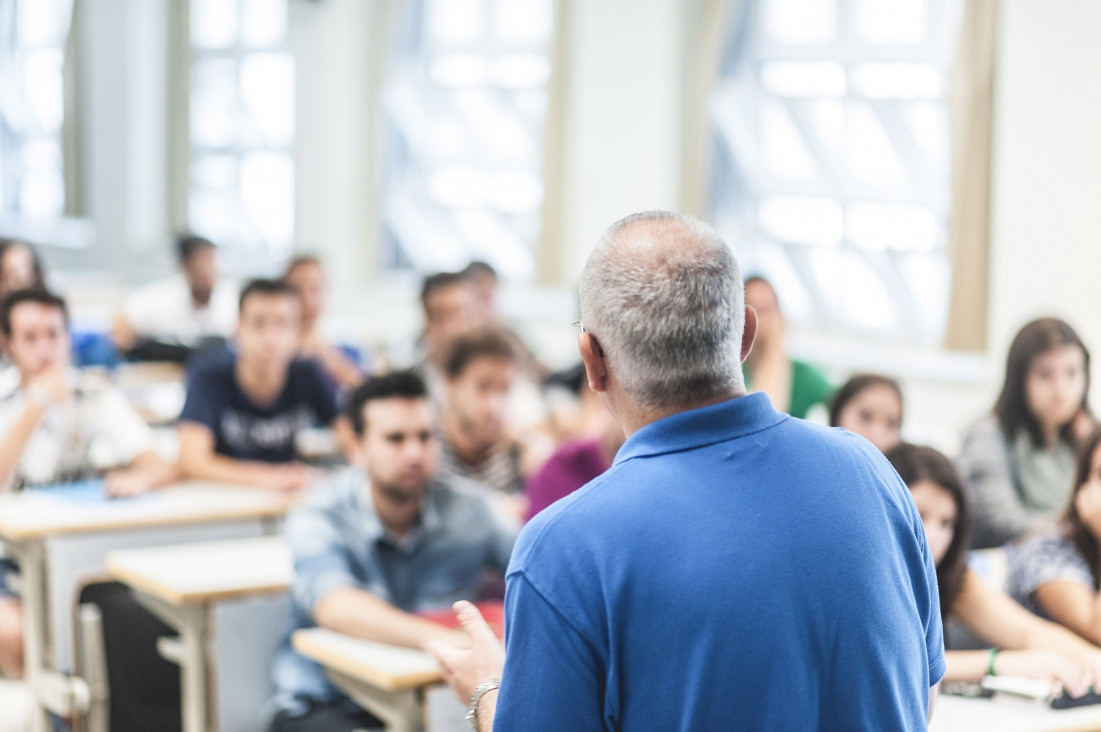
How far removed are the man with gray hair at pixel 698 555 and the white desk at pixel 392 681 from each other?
141 cm

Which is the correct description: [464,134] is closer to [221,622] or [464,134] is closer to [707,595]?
[221,622]

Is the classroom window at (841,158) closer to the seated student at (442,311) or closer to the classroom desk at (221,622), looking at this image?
the seated student at (442,311)

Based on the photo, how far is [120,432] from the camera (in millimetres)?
4301

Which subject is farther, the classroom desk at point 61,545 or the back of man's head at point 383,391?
the classroom desk at point 61,545

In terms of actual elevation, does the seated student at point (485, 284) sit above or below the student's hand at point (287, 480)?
above

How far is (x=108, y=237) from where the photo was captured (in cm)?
1064

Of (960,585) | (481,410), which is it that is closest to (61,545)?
(481,410)

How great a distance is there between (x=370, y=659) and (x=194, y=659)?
0.66 metres

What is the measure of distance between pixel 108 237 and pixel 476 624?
985cm

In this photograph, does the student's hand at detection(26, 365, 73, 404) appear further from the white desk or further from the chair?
the white desk

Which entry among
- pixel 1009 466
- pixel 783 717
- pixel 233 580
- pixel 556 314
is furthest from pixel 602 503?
pixel 556 314

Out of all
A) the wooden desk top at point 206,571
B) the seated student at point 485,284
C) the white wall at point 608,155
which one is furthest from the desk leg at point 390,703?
the seated student at point 485,284

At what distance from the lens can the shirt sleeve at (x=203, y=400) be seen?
4.49 m

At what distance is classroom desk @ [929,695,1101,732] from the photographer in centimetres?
229
